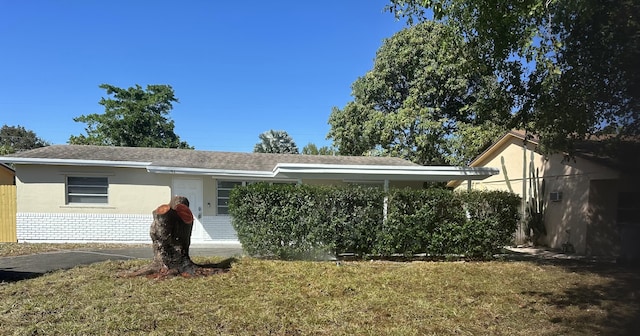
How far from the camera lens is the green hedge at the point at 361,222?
9.58 metres

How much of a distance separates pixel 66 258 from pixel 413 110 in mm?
17229

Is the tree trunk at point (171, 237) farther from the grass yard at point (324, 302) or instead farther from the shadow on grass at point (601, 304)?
the shadow on grass at point (601, 304)

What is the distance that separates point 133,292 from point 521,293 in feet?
22.2

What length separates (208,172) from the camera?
13016 mm

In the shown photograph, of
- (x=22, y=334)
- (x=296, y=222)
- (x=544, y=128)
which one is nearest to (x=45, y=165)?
(x=296, y=222)

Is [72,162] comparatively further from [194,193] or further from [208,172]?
[208,172]

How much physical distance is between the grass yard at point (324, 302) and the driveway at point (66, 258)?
77 cm

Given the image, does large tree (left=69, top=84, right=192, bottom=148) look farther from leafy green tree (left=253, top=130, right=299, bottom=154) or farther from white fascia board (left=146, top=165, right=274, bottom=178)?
white fascia board (left=146, top=165, right=274, bottom=178)

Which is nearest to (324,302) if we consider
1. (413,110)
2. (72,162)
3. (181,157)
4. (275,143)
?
(72,162)

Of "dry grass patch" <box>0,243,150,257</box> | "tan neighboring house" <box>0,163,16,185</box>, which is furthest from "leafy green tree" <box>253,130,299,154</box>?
"dry grass patch" <box>0,243,150,257</box>

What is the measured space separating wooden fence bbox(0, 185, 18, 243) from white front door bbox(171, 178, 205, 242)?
5.26 meters

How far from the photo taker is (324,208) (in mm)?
9727

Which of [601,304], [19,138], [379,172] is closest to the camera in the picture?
[601,304]

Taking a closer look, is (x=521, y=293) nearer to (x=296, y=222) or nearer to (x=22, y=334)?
(x=296, y=222)
